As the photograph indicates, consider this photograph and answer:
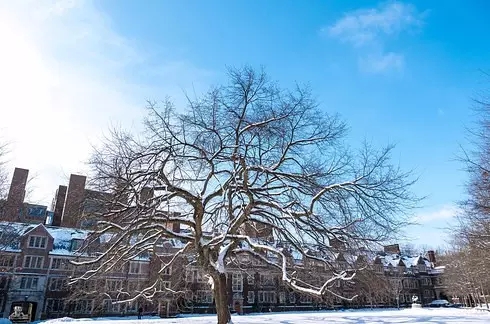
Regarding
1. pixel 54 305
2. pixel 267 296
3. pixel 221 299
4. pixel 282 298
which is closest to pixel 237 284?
pixel 267 296

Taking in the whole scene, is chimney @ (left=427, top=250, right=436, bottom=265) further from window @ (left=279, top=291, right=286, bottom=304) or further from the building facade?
window @ (left=279, top=291, right=286, bottom=304)

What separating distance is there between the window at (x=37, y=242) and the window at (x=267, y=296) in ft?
103

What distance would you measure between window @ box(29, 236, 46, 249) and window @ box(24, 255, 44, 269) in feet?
4.27

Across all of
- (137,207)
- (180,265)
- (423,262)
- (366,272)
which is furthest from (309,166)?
(423,262)

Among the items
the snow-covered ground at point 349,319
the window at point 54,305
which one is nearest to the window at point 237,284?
the window at point 54,305

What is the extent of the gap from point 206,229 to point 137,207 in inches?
243

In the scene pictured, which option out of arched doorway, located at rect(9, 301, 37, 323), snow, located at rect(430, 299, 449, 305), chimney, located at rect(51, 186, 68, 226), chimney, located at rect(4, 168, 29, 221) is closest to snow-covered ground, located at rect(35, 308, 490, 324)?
chimney, located at rect(4, 168, 29, 221)

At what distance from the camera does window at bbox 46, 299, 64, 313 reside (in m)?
42.2

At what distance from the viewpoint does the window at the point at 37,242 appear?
Result: 147 ft

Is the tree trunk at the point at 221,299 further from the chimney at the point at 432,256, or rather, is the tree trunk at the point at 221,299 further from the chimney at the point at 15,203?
the chimney at the point at 432,256

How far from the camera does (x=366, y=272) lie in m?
15.4

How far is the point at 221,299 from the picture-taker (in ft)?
50.4

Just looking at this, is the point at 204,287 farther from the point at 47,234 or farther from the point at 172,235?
the point at 172,235

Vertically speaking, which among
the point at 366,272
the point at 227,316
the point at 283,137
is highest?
the point at 283,137
